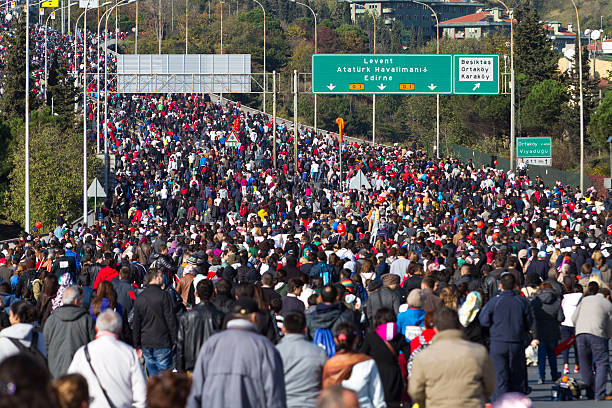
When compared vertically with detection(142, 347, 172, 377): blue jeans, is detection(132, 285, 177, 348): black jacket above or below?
above

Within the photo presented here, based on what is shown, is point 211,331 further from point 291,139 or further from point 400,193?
point 291,139

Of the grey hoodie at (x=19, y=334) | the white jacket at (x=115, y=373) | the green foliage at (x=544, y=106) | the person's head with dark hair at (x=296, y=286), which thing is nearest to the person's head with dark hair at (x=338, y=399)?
the white jacket at (x=115, y=373)

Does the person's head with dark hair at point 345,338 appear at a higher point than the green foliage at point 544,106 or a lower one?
lower

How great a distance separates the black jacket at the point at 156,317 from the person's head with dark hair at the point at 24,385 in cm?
683

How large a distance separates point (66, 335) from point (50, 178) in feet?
140

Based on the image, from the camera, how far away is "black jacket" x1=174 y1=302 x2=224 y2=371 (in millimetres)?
11258

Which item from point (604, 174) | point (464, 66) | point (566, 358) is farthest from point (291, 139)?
point (566, 358)

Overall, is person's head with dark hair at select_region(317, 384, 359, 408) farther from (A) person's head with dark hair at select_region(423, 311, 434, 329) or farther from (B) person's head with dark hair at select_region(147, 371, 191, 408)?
(A) person's head with dark hair at select_region(423, 311, 434, 329)

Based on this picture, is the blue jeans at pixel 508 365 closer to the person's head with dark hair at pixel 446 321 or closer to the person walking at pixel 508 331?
the person walking at pixel 508 331

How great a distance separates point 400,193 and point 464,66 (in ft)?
54.6

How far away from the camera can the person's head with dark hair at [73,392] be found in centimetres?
607

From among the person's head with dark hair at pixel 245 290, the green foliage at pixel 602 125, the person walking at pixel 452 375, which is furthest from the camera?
the green foliage at pixel 602 125

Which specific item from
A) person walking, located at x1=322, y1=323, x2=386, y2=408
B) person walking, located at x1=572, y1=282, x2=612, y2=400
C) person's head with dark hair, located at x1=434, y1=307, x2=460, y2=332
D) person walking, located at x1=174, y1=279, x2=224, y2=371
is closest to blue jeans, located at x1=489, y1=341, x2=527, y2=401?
person walking, located at x1=572, y1=282, x2=612, y2=400

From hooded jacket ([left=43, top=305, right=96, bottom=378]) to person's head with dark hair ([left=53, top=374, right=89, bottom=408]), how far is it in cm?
430
